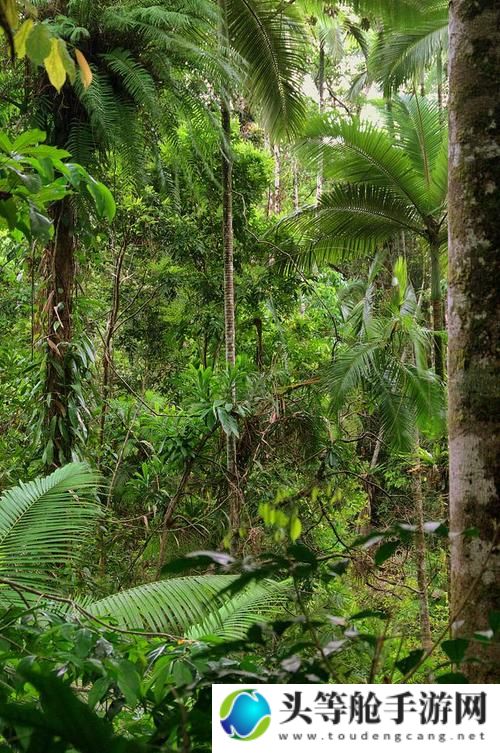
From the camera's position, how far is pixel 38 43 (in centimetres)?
120

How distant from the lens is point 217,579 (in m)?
2.88

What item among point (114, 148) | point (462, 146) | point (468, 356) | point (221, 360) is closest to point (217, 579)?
point (468, 356)

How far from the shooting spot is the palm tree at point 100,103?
3.78 m

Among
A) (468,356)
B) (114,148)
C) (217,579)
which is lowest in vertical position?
(217,579)

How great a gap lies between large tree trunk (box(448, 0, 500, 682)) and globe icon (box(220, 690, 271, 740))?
493 millimetres

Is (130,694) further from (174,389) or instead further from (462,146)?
(174,389)

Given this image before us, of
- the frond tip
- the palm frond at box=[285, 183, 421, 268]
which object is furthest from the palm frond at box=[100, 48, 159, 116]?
the palm frond at box=[285, 183, 421, 268]

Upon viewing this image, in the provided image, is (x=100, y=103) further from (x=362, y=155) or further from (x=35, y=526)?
(x=362, y=155)

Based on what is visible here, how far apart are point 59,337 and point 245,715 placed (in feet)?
10.8

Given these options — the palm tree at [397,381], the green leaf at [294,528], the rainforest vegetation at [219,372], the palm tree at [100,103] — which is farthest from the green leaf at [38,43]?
the palm tree at [397,381]

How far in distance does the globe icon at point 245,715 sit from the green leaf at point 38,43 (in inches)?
43.8

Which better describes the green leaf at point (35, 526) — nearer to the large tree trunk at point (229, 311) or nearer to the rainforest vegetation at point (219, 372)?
the rainforest vegetation at point (219, 372)

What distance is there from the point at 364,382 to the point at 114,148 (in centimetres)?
277

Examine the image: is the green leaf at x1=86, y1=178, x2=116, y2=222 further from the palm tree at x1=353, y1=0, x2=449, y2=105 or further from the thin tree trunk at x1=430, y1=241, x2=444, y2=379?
the palm tree at x1=353, y1=0, x2=449, y2=105
